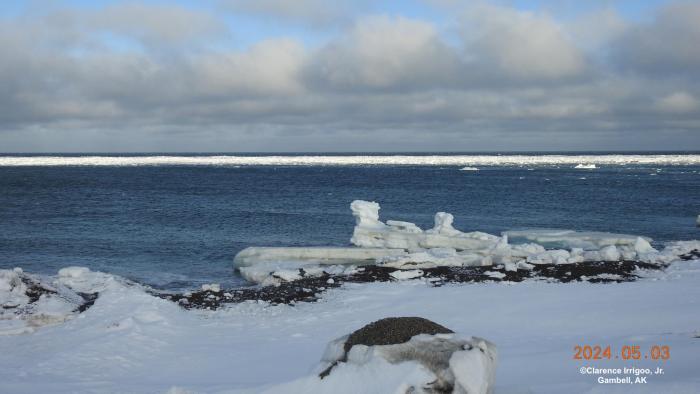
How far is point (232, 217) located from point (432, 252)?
75.5 feet

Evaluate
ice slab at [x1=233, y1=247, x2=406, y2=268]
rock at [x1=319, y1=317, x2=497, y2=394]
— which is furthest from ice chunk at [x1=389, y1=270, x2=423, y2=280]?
rock at [x1=319, y1=317, x2=497, y2=394]

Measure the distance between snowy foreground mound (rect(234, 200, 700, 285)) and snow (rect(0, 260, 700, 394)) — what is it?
11.8 ft

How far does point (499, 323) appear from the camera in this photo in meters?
13.6

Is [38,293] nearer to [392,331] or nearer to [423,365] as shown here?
[392,331]

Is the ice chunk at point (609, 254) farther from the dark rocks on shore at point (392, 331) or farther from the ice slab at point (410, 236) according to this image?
the dark rocks on shore at point (392, 331)

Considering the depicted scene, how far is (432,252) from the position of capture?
80.0ft

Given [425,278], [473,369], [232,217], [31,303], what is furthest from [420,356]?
[232,217]

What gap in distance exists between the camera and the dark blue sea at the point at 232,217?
89.6 ft

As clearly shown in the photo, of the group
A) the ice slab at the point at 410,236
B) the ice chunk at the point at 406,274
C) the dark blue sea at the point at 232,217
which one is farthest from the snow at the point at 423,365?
the ice slab at the point at 410,236

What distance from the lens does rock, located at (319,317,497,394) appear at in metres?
6.82

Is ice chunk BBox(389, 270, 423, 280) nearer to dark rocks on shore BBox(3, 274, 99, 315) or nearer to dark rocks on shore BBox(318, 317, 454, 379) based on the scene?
dark rocks on shore BBox(3, 274, 99, 315)

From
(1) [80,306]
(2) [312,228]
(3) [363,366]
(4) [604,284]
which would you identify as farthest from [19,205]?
(3) [363,366]

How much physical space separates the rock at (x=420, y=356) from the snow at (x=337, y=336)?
51 millimetres

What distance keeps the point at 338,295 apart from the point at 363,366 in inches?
418
